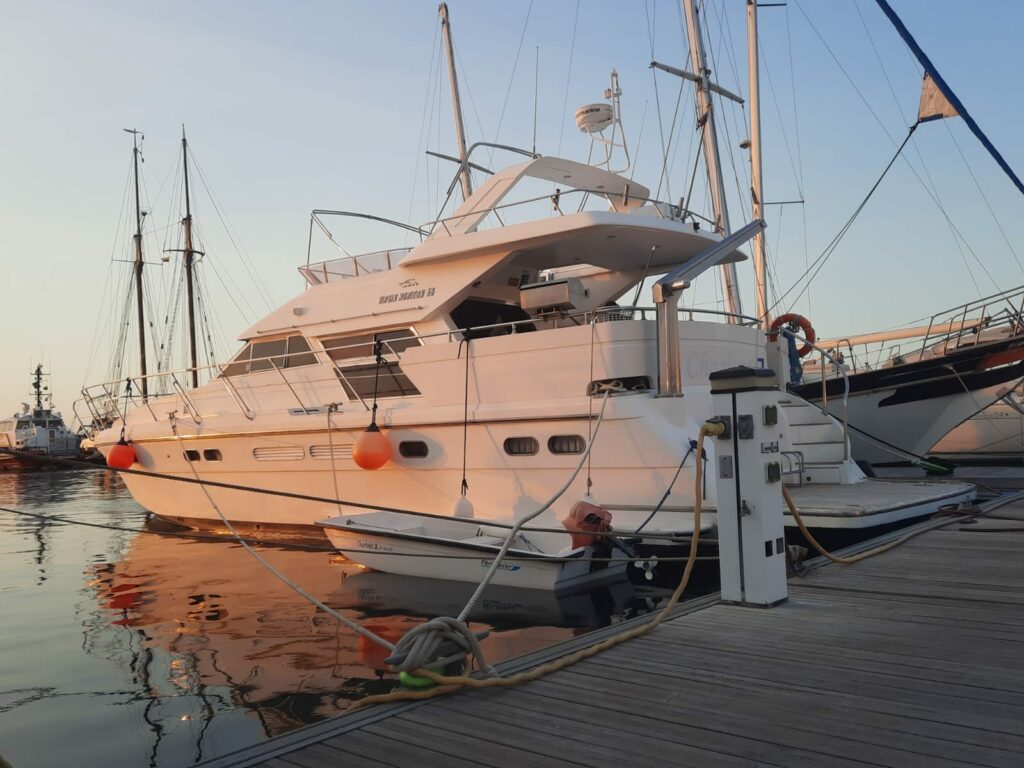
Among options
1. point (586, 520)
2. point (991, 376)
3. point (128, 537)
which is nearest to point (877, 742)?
point (586, 520)

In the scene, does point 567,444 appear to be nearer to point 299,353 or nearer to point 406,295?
point 406,295

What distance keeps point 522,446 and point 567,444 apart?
0.58 meters

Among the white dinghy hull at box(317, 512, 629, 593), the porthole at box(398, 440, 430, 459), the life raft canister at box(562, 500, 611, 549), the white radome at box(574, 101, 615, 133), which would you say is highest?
the white radome at box(574, 101, 615, 133)

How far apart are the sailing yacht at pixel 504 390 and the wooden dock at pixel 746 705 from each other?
2550 millimetres

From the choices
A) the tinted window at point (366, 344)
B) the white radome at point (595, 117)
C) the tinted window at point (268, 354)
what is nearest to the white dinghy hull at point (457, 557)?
the tinted window at point (366, 344)

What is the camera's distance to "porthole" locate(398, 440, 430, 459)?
10328 mm

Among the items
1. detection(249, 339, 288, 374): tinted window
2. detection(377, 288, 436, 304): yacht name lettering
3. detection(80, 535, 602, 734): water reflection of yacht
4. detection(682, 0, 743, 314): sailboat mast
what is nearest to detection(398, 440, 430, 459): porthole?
detection(80, 535, 602, 734): water reflection of yacht

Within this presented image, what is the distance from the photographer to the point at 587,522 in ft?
24.8

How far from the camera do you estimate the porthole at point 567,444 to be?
9.13 metres

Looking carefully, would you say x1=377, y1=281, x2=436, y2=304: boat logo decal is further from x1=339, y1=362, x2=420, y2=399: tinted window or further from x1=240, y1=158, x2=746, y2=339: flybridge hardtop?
x1=339, y1=362, x2=420, y2=399: tinted window

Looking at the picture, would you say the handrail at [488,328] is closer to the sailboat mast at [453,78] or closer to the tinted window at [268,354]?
the tinted window at [268,354]

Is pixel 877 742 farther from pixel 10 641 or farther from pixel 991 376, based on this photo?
pixel 991 376

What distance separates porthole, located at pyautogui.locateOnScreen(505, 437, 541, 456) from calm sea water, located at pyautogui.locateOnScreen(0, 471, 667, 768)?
200 cm

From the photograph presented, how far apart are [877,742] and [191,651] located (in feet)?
17.3
